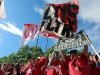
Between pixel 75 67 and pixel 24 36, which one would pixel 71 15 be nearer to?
pixel 75 67

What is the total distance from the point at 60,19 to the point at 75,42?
2849 millimetres

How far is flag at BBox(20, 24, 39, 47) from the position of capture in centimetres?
1370

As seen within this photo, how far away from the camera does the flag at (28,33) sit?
13.7 metres

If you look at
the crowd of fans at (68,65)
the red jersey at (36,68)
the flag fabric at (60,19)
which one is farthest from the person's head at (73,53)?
the flag fabric at (60,19)

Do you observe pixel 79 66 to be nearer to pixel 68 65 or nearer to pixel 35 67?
pixel 68 65

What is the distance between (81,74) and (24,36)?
10249mm

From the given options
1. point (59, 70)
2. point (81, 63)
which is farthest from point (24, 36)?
point (81, 63)

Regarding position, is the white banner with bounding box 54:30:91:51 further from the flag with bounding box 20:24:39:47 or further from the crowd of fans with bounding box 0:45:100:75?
the flag with bounding box 20:24:39:47

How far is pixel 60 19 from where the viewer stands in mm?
7363

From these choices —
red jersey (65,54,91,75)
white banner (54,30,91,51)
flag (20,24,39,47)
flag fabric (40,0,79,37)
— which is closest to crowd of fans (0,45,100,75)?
red jersey (65,54,91,75)

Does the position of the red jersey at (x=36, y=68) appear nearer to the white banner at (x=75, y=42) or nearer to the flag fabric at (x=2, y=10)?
the white banner at (x=75, y=42)

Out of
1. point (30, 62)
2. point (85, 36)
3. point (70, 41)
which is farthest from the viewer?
point (30, 62)

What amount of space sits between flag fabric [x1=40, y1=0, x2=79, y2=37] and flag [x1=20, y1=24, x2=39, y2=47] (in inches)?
225

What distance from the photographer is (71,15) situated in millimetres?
7660
